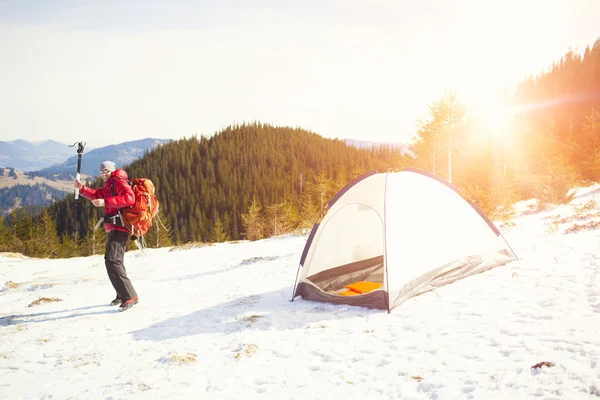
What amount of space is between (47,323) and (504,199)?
16.5m

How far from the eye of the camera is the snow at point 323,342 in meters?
4.02

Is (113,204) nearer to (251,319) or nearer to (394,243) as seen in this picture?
(251,319)

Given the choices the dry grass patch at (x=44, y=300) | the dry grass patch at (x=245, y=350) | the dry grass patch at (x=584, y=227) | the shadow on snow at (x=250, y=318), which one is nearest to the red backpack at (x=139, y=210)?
the shadow on snow at (x=250, y=318)

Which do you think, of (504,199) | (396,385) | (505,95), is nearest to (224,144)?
(505,95)

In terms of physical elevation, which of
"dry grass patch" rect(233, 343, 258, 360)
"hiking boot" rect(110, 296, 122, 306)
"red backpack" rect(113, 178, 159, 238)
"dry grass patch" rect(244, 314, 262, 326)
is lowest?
"dry grass patch" rect(233, 343, 258, 360)

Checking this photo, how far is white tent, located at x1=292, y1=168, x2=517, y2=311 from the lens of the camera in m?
6.83

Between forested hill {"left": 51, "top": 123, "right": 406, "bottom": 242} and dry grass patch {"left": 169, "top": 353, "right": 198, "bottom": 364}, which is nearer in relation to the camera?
dry grass patch {"left": 169, "top": 353, "right": 198, "bottom": 364}

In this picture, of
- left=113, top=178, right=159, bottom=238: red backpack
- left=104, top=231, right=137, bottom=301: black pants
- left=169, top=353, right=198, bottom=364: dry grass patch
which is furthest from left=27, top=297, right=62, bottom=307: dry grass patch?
left=169, top=353, right=198, bottom=364: dry grass patch

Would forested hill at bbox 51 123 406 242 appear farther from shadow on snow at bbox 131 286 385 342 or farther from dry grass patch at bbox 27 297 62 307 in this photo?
shadow on snow at bbox 131 286 385 342

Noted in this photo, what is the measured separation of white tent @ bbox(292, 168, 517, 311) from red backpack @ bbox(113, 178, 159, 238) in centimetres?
339

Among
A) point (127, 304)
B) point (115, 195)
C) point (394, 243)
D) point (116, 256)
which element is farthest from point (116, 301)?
point (394, 243)

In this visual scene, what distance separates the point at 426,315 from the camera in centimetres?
596

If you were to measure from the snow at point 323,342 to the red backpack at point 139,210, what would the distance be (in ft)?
6.04

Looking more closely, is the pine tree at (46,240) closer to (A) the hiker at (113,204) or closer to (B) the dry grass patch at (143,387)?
(A) the hiker at (113,204)
